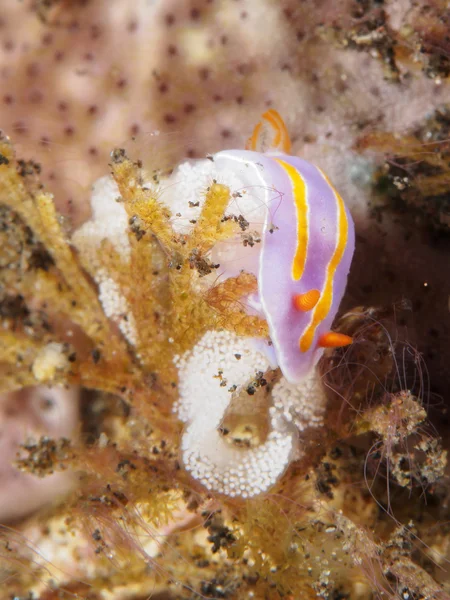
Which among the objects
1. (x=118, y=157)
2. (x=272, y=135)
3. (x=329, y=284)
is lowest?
(x=329, y=284)

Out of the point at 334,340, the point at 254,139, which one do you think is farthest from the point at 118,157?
the point at 334,340

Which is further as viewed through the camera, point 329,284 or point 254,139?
point 254,139

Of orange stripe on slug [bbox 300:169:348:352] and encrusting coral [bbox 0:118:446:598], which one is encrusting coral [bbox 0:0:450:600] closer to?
encrusting coral [bbox 0:118:446:598]

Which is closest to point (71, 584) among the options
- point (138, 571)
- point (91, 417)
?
point (138, 571)

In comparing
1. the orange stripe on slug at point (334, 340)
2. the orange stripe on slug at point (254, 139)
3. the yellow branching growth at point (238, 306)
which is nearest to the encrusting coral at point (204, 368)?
the yellow branching growth at point (238, 306)

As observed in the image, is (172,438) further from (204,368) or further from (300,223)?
(300,223)

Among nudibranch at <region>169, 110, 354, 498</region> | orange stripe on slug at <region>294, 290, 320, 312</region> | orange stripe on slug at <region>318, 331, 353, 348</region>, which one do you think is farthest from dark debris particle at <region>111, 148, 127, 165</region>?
orange stripe on slug at <region>318, 331, 353, 348</region>

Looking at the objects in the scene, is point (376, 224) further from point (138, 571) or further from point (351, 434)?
point (138, 571)

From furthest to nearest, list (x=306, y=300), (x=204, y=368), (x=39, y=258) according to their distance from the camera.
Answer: (x=39, y=258)
(x=204, y=368)
(x=306, y=300)
